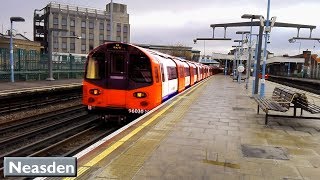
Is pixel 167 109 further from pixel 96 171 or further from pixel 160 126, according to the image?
pixel 96 171

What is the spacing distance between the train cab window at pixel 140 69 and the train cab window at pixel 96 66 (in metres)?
1.00

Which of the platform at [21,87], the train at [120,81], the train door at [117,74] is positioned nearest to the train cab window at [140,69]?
the train at [120,81]

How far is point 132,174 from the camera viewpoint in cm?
482

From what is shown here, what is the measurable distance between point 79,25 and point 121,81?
78061mm

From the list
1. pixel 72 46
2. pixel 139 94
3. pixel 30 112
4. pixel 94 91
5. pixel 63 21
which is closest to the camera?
pixel 139 94

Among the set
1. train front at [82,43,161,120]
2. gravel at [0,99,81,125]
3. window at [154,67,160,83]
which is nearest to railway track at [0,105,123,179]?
gravel at [0,99,81,125]

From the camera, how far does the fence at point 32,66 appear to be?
74.3 feet

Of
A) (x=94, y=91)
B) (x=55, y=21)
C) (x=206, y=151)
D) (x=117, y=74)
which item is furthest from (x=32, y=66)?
(x=55, y=21)

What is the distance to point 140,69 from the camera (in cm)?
1157

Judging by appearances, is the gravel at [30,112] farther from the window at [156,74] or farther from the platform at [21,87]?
the window at [156,74]

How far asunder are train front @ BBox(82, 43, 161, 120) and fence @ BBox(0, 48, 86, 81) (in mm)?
12953

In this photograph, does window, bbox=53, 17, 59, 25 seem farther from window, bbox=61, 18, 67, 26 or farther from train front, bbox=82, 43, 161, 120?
train front, bbox=82, 43, 161, 120

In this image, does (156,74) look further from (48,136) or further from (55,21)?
(55,21)

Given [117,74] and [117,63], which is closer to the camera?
[117,74]
